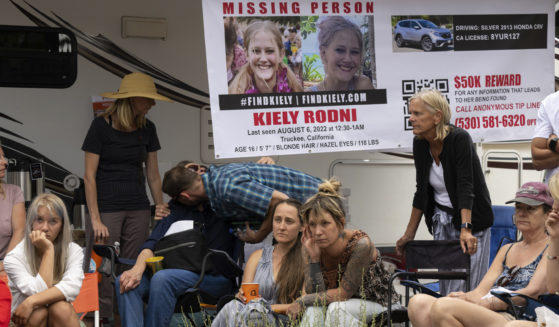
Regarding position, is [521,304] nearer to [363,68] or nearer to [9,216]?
[363,68]

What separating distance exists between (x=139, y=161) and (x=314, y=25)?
1441 millimetres

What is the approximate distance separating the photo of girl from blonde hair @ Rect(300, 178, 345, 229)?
119 cm

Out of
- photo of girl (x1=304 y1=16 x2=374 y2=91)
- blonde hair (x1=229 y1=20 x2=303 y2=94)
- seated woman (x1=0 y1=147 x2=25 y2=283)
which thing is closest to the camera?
seated woman (x1=0 y1=147 x2=25 y2=283)

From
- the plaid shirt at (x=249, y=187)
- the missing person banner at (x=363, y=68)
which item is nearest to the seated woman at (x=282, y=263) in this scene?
the plaid shirt at (x=249, y=187)

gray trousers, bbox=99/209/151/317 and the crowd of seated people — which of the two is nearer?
the crowd of seated people

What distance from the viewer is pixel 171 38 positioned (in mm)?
6109

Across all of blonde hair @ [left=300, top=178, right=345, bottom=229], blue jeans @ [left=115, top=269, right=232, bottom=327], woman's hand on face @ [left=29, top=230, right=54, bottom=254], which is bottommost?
blue jeans @ [left=115, top=269, right=232, bottom=327]

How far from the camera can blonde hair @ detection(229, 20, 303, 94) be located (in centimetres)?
526

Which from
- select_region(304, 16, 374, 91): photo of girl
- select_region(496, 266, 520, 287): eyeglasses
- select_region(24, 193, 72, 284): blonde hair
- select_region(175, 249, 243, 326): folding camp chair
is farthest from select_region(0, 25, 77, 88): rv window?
select_region(496, 266, 520, 287): eyeglasses

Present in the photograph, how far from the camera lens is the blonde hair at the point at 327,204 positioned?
171 inches

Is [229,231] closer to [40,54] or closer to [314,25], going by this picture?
[314,25]

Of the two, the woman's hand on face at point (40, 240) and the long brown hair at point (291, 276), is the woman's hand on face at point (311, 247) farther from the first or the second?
the woman's hand on face at point (40, 240)

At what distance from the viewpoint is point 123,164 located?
215 inches

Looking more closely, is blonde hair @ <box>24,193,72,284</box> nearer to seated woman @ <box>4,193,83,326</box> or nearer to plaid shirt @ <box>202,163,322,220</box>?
seated woman @ <box>4,193,83,326</box>
